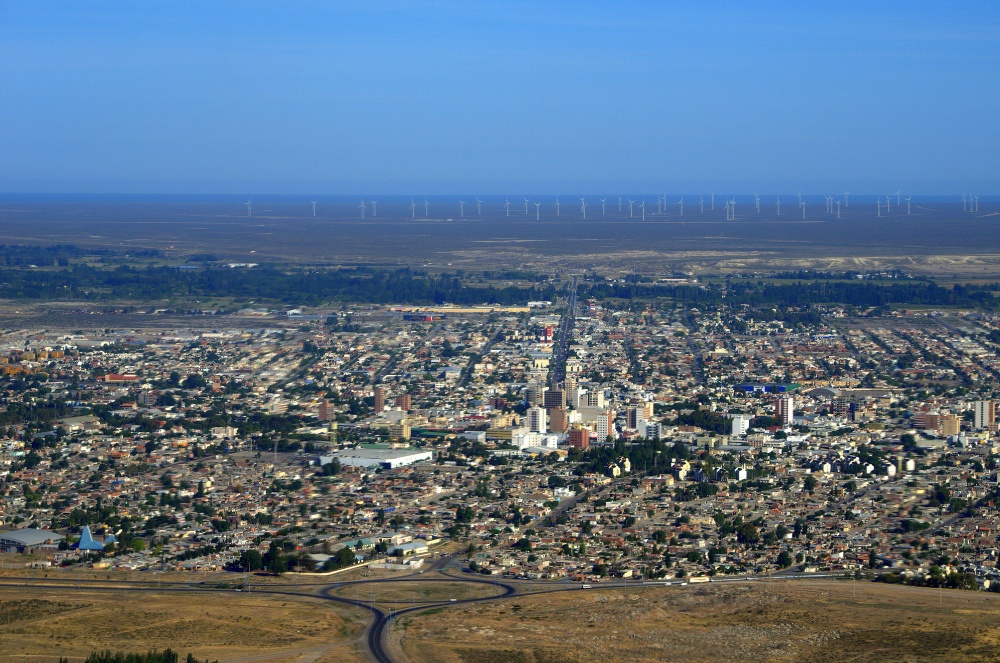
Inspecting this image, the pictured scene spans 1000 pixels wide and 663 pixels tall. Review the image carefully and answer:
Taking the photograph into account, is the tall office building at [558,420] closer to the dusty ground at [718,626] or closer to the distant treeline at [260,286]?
the dusty ground at [718,626]

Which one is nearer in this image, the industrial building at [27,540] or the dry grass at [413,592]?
the dry grass at [413,592]

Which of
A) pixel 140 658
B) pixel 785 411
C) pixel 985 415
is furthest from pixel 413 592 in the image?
pixel 985 415

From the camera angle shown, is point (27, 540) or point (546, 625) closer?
point (546, 625)

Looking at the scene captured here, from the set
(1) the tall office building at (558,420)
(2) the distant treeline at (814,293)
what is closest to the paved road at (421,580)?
(1) the tall office building at (558,420)

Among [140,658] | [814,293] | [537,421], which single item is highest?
[140,658]

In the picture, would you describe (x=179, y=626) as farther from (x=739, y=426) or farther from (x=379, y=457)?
(x=739, y=426)

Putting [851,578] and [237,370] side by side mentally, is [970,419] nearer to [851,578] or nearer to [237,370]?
[851,578]

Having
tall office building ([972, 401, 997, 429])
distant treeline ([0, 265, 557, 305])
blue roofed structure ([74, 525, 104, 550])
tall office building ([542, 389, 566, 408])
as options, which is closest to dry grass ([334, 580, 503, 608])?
blue roofed structure ([74, 525, 104, 550])
